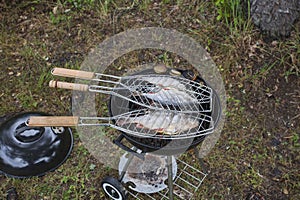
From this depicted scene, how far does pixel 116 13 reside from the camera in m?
3.62

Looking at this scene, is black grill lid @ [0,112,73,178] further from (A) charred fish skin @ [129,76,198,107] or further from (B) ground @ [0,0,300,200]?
(A) charred fish skin @ [129,76,198,107]

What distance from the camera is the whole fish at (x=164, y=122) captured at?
1881 millimetres

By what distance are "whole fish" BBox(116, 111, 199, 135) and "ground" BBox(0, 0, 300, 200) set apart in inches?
34.3

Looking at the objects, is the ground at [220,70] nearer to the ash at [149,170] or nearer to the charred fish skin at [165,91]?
the ash at [149,170]

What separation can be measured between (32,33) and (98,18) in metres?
0.73

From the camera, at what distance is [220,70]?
319cm

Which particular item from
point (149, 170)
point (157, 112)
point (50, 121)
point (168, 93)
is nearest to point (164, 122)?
point (157, 112)

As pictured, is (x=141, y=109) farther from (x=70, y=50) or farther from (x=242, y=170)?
(x=70, y=50)

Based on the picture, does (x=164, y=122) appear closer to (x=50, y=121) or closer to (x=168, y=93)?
(x=168, y=93)

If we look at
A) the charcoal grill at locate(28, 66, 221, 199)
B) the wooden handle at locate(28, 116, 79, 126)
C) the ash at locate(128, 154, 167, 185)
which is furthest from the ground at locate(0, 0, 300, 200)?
the wooden handle at locate(28, 116, 79, 126)

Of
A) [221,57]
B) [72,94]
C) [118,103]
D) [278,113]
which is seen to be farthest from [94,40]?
[278,113]

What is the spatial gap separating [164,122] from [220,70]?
1.48 metres

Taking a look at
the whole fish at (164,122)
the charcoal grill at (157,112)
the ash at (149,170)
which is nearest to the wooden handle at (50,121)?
the charcoal grill at (157,112)

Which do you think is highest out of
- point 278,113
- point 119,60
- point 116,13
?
point 116,13
